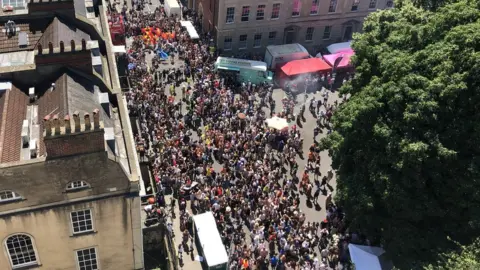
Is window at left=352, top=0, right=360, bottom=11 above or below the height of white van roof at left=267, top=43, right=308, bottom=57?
above

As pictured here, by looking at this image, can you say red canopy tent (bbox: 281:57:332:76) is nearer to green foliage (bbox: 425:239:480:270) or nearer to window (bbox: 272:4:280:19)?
window (bbox: 272:4:280:19)

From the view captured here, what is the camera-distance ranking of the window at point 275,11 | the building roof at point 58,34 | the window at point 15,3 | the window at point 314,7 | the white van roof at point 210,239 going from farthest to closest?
the window at point 314,7, the window at point 275,11, the window at point 15,3, the white van roof at point 210,239, the building roof at point 58,34

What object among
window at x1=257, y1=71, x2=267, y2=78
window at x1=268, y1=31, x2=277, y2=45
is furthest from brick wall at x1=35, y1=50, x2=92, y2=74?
window at x1=268, y1=31, x2=277, y2=45

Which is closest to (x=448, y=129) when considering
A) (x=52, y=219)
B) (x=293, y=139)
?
(x=293, y=139)

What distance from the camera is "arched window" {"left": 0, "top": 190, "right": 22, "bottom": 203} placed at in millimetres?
21797

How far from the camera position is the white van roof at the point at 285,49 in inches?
1994

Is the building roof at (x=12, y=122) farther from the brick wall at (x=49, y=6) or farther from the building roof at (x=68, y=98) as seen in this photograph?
the brick wall at (x=49, y=6)

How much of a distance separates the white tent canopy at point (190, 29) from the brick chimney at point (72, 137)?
31.8 metres

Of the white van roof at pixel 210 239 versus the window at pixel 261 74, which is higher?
the window at pixel 261 74

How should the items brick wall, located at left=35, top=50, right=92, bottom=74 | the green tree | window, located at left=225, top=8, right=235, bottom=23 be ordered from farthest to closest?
window, located at left=225, top=8, right=235, bottom=23 < the green tree < brick wall, located at left=35, top=50, right=92, bottom=74

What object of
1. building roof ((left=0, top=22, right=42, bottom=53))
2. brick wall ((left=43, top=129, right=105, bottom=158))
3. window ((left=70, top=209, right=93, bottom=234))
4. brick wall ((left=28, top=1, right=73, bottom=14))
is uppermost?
brick wall ((left=28, top=1, right=73, bottom=14))

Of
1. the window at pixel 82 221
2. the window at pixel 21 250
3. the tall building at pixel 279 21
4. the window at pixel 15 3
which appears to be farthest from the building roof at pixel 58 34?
the tall building at pixel 279 21

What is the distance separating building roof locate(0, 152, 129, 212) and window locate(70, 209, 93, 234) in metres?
1.18

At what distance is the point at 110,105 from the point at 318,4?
31748 millimetres
